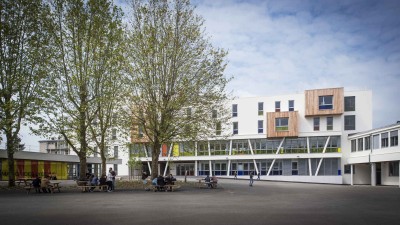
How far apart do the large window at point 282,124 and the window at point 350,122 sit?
28.6 feet

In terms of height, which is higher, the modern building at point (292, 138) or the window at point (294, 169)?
the modern building at point (292, 138)

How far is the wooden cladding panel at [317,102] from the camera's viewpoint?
59344 millimetres

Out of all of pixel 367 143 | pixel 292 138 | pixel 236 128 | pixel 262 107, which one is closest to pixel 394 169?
pixel 367 143

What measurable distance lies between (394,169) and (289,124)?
18.8m

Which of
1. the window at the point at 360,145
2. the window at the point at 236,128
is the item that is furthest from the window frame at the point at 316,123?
the window at the point at 236,128

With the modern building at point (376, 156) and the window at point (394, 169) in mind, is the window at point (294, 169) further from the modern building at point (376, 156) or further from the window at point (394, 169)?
the window at point (394, 169)

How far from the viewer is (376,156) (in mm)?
46688

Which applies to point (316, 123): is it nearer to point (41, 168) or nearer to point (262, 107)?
point (262, 107)

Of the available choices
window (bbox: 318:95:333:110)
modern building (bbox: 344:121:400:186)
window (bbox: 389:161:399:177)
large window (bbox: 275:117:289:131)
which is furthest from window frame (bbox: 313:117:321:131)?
window (bbox: 389:161:399:177)

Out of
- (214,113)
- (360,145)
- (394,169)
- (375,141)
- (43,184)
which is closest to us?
(43,184)

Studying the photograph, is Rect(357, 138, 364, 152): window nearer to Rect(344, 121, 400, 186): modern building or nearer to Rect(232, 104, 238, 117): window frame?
Rect(344, 121, 400, 186): modern building

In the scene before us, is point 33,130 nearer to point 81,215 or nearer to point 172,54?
point 172,54

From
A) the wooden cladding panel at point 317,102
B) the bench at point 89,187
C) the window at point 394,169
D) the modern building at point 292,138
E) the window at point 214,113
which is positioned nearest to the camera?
the bench at point 89,187

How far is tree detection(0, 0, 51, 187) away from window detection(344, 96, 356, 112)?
4520 centimetres
